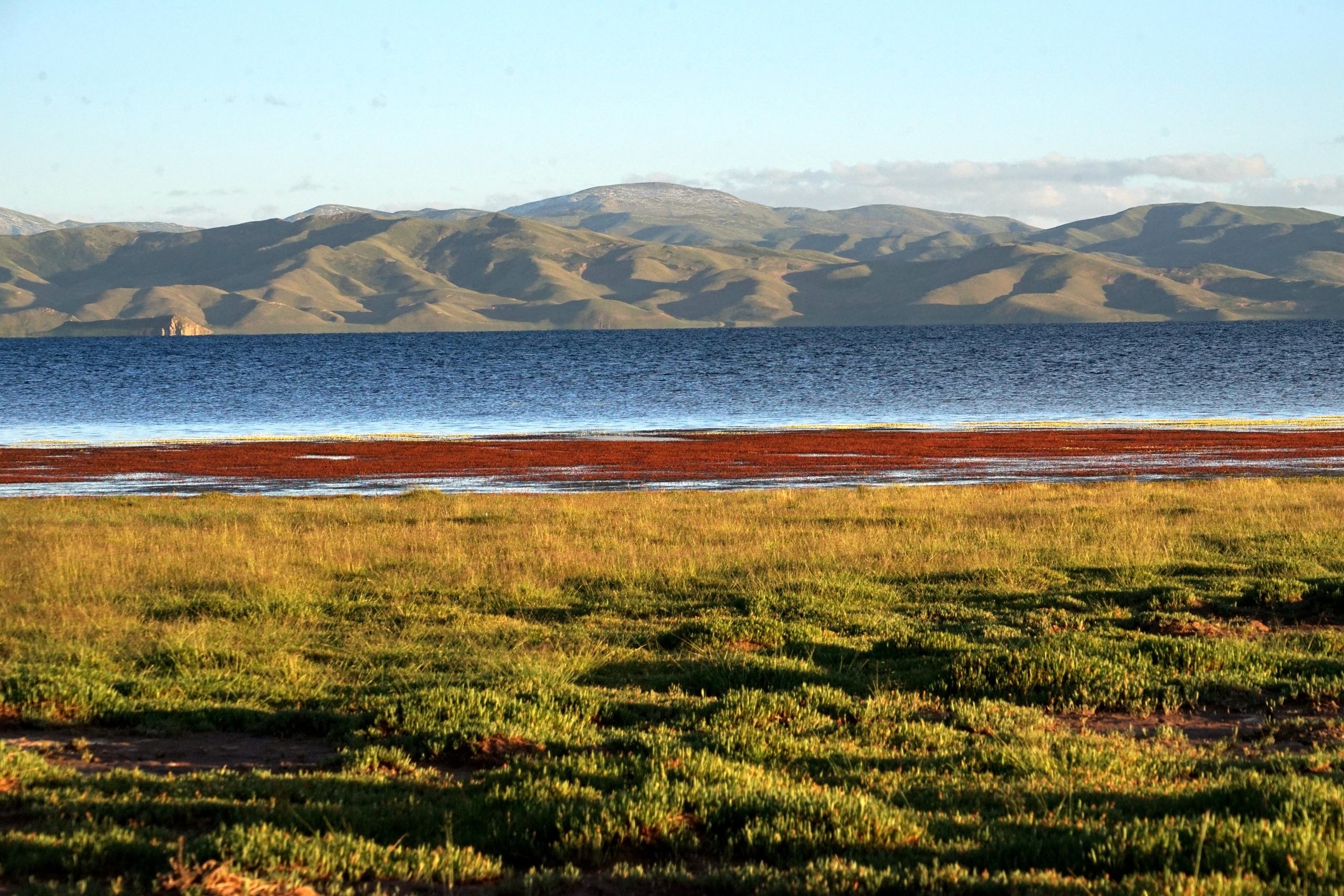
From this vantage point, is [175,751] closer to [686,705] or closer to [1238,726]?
[686,705]

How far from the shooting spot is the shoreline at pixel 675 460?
32.0 metres

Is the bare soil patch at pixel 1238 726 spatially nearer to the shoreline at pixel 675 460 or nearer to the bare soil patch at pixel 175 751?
the bare soil patch at pixel 175 751

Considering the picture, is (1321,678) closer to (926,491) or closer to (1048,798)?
(1048,798)

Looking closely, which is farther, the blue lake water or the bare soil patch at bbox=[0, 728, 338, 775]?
the blue lake water

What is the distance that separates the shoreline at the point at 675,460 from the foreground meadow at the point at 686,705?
1063cm

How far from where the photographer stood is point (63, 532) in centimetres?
2030

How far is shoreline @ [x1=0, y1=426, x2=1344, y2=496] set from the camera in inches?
1259

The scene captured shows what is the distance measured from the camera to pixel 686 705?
10.2 meters

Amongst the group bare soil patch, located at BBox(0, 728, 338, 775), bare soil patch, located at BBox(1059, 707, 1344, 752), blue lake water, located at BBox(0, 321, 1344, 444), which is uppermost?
bare soil patch, located at BBox(1059, 707, 1344, 752)

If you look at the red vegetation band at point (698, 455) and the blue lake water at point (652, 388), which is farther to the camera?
the blue lake water at point (652, 388)

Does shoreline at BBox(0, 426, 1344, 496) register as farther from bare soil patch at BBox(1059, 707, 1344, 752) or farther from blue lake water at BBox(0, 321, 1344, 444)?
bare soil patch at BBox(1059, 707, 1344, 752)

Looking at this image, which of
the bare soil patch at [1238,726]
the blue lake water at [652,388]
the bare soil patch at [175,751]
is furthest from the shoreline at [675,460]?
the bare soil patch at [175,751]

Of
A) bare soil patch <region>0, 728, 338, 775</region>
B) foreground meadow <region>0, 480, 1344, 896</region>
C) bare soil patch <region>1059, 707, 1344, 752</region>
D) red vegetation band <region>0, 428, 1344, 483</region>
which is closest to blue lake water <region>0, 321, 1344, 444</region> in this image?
red vegetation band <region>0, 428, 1344, 483</region>

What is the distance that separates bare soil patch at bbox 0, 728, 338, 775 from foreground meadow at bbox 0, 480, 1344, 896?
2.8 inches
